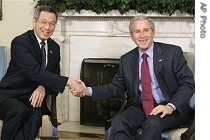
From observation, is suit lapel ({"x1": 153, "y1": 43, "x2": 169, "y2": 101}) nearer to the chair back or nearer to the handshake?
the handshake

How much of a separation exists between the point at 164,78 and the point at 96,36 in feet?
6.33

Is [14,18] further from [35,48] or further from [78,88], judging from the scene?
[78,88]

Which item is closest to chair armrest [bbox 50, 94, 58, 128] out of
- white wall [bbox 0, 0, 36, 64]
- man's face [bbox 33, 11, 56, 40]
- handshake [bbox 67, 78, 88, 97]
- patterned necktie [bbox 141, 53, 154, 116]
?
handshake [bbox 67, 78, 88, 97]

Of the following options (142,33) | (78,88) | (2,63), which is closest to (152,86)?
(142,33)

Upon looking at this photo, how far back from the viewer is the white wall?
438cm

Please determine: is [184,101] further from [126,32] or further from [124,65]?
[126,32]

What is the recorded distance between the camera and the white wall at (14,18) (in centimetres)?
438

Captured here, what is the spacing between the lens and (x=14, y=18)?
4438 millimetres

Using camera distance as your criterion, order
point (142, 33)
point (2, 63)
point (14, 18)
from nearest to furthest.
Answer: point (142, 33), point (2, 63), point (14, 18)

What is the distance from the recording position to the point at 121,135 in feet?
7.55

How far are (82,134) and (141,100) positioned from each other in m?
1.62

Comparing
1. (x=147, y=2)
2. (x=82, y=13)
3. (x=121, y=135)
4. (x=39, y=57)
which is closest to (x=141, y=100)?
(x=121, y=135)

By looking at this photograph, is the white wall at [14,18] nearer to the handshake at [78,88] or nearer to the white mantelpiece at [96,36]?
the white mantelpiece at [96,36]

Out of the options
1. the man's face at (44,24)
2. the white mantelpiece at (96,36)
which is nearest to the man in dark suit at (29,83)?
the man's face at (44,24)
